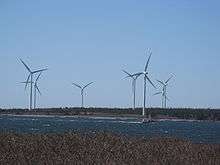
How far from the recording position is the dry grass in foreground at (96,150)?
37031mm

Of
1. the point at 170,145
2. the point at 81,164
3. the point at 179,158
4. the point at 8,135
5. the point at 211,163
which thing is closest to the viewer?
the point at 81,164

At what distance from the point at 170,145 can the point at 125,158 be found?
27.7 ft

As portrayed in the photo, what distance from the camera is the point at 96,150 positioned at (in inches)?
1644

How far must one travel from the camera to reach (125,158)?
1543 inches

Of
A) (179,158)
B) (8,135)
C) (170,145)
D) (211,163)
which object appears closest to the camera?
(211,163)

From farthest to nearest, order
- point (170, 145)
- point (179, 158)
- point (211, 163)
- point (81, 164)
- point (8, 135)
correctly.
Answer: point (170, 145)
point (8, 135)
point (179, 158)
point (211, 163)
point (81, 164)

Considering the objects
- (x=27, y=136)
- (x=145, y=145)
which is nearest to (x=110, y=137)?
(x=145, y=145)

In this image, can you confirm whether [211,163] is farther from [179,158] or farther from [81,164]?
[81,164]

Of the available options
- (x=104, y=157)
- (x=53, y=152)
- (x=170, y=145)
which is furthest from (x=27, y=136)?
(x=170, y=145)

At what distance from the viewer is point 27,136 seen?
4466 cm

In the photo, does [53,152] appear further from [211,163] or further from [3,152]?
[211,163]

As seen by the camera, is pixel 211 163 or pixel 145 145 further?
pixel 145 145

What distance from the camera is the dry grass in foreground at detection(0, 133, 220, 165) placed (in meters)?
37.0

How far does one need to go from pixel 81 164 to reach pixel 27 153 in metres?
5.06
